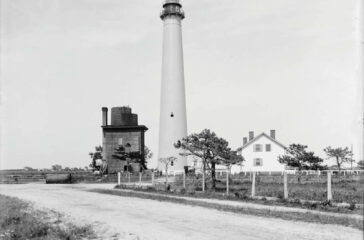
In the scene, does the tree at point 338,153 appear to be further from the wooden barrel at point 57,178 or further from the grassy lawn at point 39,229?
the grassy lawn at point 39,229

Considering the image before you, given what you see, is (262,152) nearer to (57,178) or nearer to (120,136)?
(120,136)

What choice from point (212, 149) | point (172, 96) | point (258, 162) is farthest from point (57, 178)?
point (258, 162)

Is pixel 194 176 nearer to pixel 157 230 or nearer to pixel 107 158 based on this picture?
pixel 107 158

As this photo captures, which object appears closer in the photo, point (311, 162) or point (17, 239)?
point (17, 239)

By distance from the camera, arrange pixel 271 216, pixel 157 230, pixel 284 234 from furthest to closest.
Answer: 1. pixel 271 216
2. pixel 157 230
3. pixel 284 234

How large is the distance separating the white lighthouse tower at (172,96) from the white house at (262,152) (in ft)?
30.3

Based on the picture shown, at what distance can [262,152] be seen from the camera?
5534 centimetres

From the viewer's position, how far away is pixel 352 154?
188 ft

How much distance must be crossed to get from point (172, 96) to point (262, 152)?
1357 centimetres

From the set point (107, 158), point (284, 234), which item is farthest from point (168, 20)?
point (284, 234)

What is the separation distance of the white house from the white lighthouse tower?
30.3 feet

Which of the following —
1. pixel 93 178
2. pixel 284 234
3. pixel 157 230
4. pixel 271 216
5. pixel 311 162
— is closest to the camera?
pixel 284 234

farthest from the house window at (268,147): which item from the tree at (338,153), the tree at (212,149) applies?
the tree at (212,149)

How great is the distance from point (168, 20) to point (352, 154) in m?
28.2
